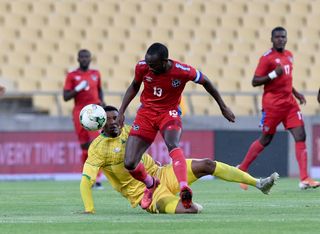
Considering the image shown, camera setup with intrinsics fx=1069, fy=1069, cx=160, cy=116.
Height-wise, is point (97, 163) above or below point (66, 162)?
above

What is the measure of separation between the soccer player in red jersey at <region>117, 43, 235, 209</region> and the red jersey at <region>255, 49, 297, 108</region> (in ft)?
14.3

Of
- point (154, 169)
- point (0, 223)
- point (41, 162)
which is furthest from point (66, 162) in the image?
point (0, 223)

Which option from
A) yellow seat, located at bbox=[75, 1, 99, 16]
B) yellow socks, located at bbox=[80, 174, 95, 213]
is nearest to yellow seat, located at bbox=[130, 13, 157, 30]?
yellow seat, located at bbox=[75, 1, 99, 16]

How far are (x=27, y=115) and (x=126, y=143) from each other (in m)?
10.2

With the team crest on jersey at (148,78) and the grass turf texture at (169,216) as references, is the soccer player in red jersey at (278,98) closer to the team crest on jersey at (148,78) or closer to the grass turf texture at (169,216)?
the grass turf texture at (169,216)

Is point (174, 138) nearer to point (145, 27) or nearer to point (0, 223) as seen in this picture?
point (0, 223)

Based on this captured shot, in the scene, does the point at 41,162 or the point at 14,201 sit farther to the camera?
the point at 41,162

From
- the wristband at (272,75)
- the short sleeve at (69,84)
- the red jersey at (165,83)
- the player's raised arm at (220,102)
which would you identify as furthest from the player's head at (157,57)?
the short sleeve at (69,84)

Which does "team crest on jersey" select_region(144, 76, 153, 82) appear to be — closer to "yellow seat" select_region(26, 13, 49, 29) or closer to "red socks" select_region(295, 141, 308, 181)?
"red socks" select_region(295, 141, 308, 181)

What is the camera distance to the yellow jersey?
11.6 m

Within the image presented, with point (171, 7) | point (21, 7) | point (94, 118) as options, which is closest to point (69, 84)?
point (94, 118)

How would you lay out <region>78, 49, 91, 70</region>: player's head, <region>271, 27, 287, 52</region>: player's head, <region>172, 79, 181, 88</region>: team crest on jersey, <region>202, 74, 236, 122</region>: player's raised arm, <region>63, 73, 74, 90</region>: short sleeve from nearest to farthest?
1. <region>202, 74, 236, 122</region>: player's raised arm
2. <region>172, 79, 181, 88</region>: team crest on jersey
3. <region>271, 27, 287, 52</region>: player's head
4. <region>78, 49, 91, 70</region>: player's head
5. <region>63, 73, 74, 90</region>: short sleeve

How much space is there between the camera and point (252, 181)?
37.8 ft

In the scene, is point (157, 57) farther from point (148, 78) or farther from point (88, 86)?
point (88, 86)
